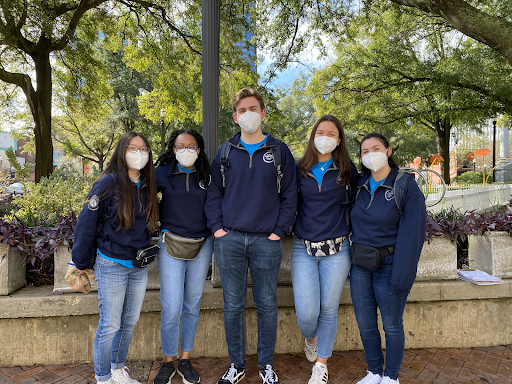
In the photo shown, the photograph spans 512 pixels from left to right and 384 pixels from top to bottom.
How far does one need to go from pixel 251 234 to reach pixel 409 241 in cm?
115

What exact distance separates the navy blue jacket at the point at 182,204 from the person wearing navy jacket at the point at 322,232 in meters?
0.82

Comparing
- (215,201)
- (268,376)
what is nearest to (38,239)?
(215,201)

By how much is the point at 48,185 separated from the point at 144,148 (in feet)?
14.1

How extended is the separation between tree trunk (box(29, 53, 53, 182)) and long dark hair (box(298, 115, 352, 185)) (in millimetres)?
10061

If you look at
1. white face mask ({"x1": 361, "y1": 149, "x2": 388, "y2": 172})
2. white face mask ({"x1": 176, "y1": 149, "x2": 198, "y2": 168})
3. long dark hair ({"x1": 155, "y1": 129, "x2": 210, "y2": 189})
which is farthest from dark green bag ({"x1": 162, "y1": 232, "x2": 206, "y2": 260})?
white face mask ({"x1": 361, "y1": 149, "x2": 388, "y2": 172})

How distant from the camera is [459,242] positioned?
13.6ft

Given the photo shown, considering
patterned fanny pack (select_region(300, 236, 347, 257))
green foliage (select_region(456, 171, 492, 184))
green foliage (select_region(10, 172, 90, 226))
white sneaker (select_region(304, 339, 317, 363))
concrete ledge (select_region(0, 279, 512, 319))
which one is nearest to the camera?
patterned fanny pack (select_region(300, 236, 347, 257))

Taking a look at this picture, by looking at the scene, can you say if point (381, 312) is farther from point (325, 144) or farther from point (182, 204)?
point (182, 204)

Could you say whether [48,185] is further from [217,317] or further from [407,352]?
[407,352]

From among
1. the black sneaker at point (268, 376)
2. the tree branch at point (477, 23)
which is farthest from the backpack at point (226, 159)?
the tree branch at point (477, 23)

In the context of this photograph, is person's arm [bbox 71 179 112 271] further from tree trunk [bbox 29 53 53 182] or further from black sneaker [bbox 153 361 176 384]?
tree trunk [bbox 29 53 53 182]

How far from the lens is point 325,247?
2795mm

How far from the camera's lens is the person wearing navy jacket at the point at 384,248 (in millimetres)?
2502

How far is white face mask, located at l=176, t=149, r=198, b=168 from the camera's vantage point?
2.86 metres
